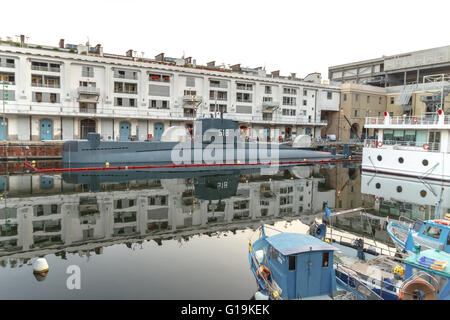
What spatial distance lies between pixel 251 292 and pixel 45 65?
165 feet

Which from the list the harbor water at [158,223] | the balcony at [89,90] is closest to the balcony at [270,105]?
the balcony at [89,90]

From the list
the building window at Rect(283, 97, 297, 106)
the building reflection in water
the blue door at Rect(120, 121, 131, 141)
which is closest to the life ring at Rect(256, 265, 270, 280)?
→ the building reflection in water

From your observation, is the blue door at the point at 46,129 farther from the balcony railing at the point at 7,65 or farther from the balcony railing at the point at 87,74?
the balcony railing at the point at 87,74

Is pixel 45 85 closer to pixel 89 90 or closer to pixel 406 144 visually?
pixel 89 90

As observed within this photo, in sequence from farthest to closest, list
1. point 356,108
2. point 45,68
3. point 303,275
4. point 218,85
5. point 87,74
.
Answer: point 356,108 → point 218,85 → point 87,74 → point 45,68 → point 303,275

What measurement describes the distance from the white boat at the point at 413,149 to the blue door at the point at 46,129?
44.1 metres

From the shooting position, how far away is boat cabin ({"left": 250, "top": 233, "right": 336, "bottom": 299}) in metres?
9.38

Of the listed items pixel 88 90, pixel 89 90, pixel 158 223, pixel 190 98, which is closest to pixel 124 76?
pixel 89 90

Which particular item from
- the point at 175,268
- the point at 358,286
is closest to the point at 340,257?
the point at 358,286

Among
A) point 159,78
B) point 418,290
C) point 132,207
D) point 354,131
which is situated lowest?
point 132,207

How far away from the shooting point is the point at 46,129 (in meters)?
49.7

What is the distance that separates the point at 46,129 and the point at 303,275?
50081mm

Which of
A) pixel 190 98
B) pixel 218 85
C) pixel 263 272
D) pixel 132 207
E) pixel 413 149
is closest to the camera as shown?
pixel 263 272
